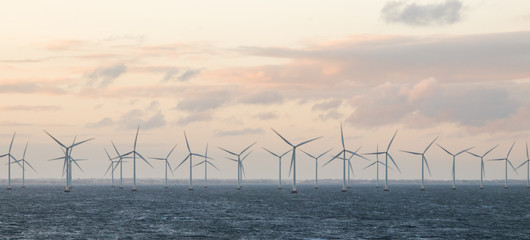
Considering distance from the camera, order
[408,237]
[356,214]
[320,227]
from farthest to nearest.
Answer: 1. [356,214]
2. [320,227]
3. [408,237]

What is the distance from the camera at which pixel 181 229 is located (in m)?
100

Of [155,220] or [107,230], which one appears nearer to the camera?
[107,230]

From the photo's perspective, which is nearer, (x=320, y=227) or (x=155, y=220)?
(x=320, y=227)

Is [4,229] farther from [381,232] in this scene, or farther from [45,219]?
[381,232]

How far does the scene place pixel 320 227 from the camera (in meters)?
105

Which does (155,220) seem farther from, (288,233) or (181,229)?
(288,233)

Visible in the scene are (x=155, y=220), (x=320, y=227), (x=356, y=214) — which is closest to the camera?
(x=320, y=227)

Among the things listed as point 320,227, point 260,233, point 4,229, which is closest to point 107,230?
point 4,229

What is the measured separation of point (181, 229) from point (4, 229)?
26.5m

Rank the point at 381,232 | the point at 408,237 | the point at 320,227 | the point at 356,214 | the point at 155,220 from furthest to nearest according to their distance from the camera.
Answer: the point at 356,214, the point at 155,220, the point at 320,227, the point at 381,232, the point at 408,237

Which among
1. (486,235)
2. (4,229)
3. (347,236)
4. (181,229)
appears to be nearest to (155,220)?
(181,229)

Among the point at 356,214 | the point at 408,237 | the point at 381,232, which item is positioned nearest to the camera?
the point at 408,237

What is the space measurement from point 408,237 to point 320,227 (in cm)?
1824

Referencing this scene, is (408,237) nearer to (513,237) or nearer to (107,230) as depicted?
(513,237)
